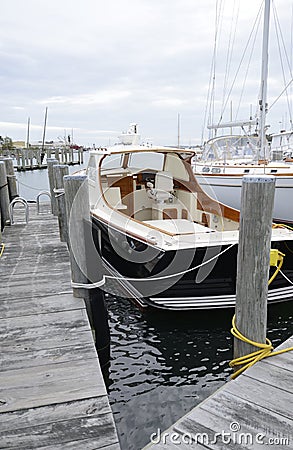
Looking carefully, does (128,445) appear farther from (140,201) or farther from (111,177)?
(111,177)

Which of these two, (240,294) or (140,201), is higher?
(140,201)

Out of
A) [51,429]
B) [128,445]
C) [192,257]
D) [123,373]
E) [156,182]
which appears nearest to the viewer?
[51,429]

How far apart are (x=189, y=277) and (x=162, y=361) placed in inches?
43.8

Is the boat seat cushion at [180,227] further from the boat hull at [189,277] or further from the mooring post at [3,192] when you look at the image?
the mooring post at [3,192]

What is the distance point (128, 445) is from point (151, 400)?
0.67 metres

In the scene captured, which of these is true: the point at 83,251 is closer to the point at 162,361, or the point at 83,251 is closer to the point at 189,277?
the point at 189,277

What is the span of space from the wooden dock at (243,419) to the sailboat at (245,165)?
6183 mm

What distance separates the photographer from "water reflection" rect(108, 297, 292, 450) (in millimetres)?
3787

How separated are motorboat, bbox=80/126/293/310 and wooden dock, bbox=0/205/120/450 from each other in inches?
39.9

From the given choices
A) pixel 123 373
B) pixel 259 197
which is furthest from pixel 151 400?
pixel 259 197

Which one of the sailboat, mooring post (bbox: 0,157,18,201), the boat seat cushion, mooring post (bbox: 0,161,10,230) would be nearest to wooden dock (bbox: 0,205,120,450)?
the boat seat cushion

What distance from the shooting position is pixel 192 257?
4.79 metres

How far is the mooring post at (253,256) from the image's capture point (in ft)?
9.37

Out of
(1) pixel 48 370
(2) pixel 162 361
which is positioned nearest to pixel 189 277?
(2) pixel 162 361
